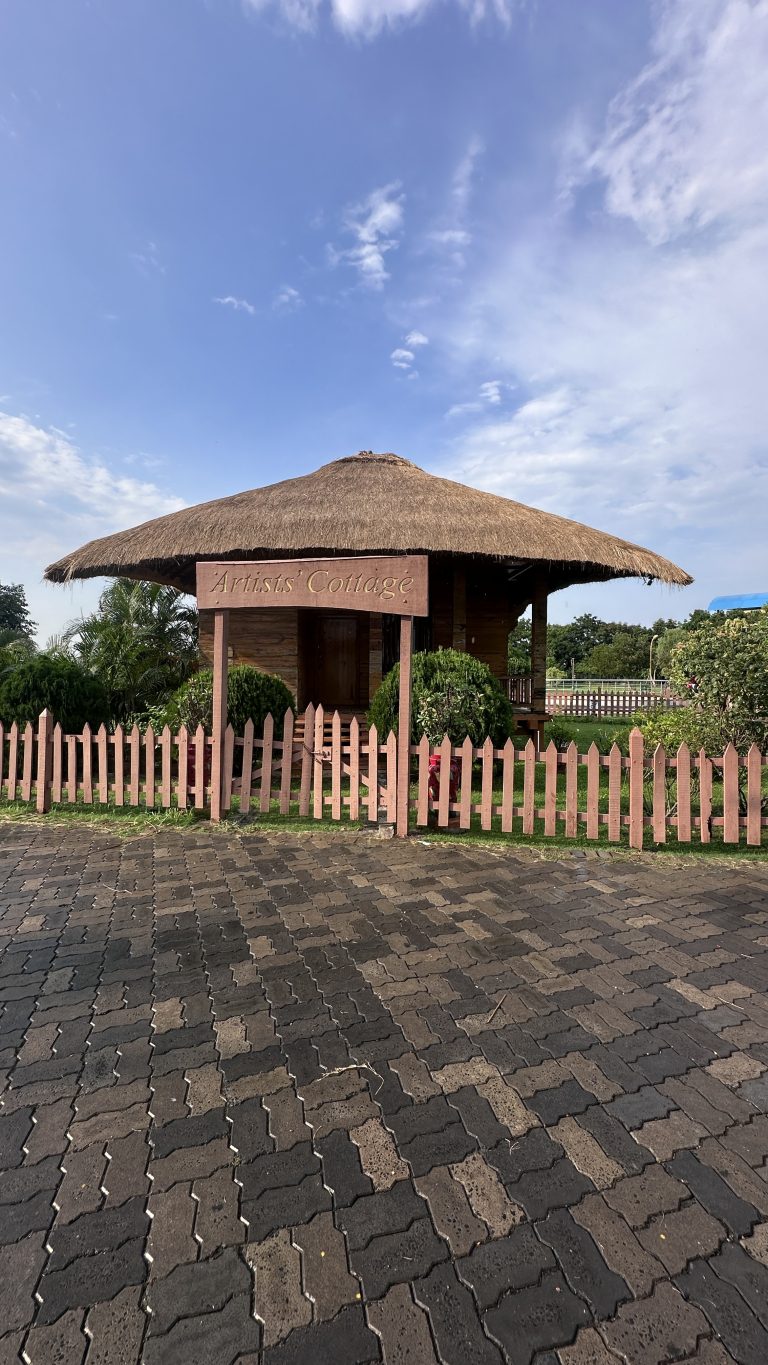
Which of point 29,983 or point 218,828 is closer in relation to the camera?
point 29,983

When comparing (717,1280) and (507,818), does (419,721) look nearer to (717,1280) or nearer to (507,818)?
(507,818)

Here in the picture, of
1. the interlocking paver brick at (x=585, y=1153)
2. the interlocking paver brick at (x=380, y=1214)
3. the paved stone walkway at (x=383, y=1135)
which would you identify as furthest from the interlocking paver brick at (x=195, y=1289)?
the interlocking paver brick at (x=585, y=1153)

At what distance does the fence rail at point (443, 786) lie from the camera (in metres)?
5.21

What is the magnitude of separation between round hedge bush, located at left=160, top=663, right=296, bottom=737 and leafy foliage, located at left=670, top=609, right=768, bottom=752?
468 cm

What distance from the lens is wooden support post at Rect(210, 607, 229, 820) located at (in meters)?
6.21

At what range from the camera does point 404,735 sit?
5801mm

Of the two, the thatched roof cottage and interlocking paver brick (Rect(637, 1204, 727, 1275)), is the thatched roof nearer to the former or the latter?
the thatched roof cottage

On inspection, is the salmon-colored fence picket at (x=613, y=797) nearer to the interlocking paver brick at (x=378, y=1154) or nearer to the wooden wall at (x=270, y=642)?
the interlocking paver brick at (x=378, y=1154)

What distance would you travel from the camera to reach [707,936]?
141 inches

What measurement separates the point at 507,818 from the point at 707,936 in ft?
6.96

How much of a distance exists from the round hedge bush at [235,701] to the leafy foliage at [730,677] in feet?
15.4

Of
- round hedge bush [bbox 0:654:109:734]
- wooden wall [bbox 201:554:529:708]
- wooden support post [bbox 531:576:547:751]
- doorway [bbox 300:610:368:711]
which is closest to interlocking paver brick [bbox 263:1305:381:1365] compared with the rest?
round hedge bush [bbox 0:654:109:734]

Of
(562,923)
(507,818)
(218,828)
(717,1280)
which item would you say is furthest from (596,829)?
(717,1280)

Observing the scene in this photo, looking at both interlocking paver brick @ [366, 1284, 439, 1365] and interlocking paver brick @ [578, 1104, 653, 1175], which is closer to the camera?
interlocking paver brick @ [366, 1284, 439, 1365]
